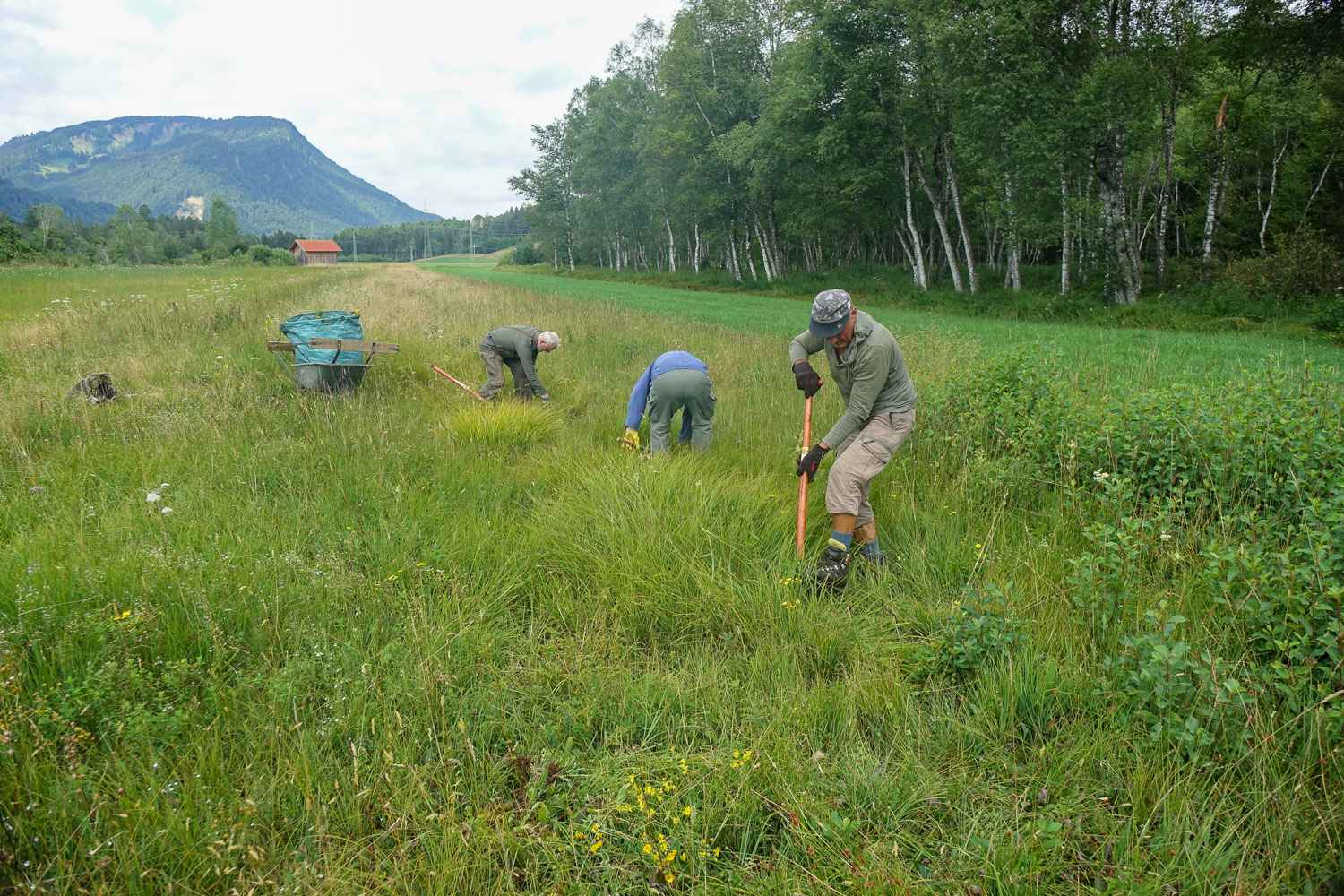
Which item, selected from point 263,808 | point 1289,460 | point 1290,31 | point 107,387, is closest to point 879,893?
point 263,808

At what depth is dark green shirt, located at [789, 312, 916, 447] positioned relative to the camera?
172 inches

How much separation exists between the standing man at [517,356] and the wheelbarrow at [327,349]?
3.76ft

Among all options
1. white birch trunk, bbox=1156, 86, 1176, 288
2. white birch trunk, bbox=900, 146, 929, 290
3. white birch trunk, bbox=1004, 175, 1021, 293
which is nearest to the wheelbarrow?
white birch trunk, bbox=1004, 175, 1021, 293

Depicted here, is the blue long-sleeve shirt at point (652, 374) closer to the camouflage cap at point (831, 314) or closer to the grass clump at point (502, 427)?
the grass clump at point (502, 427)

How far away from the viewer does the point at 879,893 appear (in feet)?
6.56

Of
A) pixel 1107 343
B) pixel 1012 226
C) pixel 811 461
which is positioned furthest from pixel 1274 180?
pixel 811 461

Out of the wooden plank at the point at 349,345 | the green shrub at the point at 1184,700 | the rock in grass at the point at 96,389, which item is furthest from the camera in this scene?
the wooden plank at the point at 349,345

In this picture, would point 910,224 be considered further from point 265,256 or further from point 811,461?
point 265,256

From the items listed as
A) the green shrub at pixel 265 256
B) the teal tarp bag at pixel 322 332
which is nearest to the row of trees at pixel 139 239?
the green shrub at pixel 265 256

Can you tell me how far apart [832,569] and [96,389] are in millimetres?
8007

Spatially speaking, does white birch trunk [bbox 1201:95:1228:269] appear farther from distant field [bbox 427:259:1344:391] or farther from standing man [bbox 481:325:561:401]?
standing man [bbox 481:325:561:401]

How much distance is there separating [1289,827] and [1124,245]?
21.6 metres

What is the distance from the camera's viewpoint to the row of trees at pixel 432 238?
15775 centimetres

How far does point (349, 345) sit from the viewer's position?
7.44 meters
